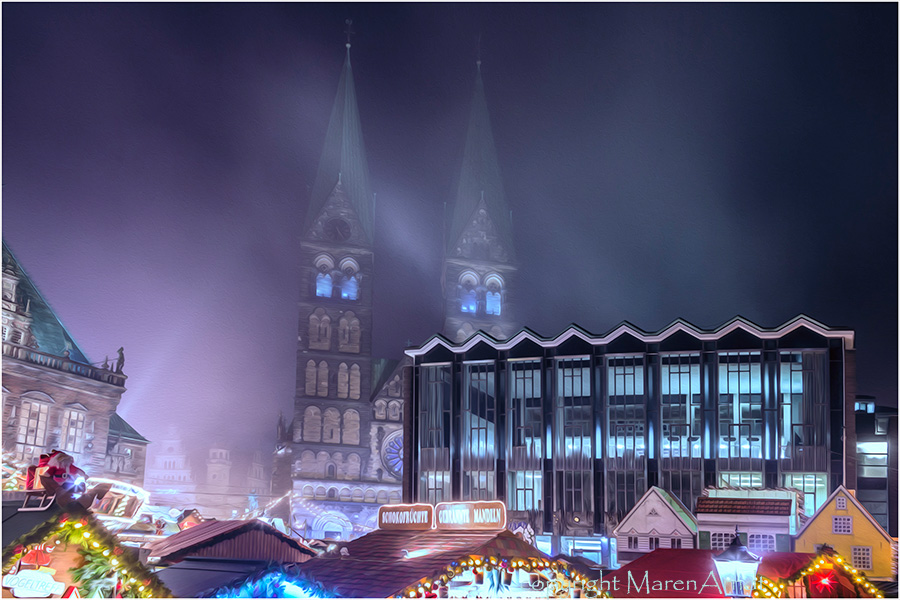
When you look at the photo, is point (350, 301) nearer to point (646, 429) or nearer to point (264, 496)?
point (264, 496)

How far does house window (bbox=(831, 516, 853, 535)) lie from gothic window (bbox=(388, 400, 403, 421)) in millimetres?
39350

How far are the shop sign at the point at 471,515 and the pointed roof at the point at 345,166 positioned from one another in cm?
4646

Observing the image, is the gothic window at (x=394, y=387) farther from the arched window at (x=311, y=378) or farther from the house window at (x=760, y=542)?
the house window at (x=760, y=542)

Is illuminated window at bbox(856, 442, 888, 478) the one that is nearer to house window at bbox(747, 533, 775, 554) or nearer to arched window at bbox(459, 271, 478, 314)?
house window at bbox(747, 533, 775, 554)

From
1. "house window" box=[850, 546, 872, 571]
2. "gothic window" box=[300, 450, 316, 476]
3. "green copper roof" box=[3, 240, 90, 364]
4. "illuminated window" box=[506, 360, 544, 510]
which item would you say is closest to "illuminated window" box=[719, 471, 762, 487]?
"illuminated window" box=[506, 360, 544, 510]

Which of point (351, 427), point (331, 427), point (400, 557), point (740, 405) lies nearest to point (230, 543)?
point (400, 557)

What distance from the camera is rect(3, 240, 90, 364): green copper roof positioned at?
38750 millimetres

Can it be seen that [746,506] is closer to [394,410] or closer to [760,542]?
[760,542]

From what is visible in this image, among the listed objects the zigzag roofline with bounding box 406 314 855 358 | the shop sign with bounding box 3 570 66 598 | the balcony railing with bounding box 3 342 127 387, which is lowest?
the shop sign with bounding box 3 570 66 598

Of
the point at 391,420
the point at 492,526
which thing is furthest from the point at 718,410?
the point at 391,420

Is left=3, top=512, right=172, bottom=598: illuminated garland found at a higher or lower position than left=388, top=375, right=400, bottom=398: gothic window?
lower

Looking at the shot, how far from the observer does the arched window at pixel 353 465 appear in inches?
2549

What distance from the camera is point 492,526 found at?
17.6 metres

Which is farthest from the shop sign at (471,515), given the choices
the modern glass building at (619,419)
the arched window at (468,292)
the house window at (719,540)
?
the arched window at (468,292)
